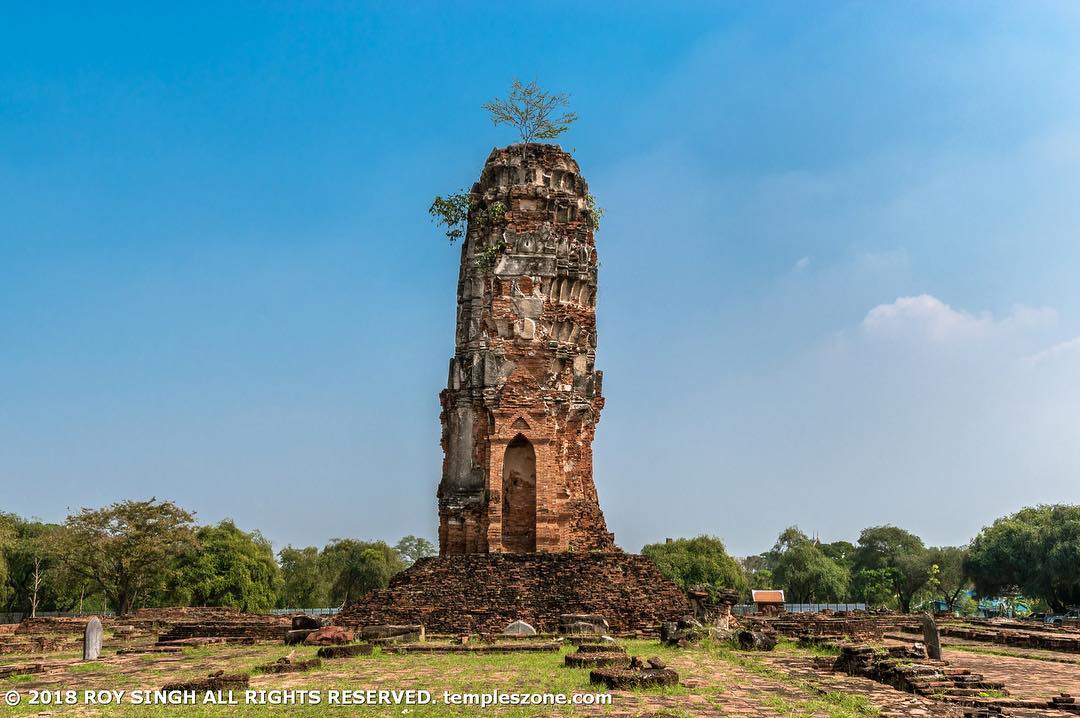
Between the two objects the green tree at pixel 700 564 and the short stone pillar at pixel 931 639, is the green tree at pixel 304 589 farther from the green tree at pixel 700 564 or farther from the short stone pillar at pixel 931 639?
the short stone pillar at pixel 931 639

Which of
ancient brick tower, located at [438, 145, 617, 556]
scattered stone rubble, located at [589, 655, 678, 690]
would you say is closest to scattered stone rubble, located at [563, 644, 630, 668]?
scattered stone rubble, located at [589, 655, 678, 690]

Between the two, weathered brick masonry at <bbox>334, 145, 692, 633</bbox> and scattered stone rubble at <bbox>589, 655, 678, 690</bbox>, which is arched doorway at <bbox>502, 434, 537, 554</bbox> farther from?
scattered stone rubble at <bbox>589, 655, 678, 690</bbox>

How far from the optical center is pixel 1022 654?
19406 mm

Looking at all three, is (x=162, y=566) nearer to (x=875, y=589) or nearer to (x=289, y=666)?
(x=289, y=666)

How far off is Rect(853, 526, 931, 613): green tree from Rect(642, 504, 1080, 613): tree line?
9cm

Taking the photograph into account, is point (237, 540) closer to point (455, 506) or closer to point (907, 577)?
point (455, 506)

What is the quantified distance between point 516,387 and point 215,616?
15.0 meters

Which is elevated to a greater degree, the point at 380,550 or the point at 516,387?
the point at 516,387

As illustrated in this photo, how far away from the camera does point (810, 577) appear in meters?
65.1

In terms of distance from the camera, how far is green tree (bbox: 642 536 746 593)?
6128 centimetres

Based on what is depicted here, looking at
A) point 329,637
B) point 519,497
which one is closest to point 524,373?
point 519,497

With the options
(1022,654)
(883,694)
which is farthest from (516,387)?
(883,694)

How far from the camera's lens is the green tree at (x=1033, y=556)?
148 ft

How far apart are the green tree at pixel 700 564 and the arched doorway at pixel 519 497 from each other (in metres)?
34.1
